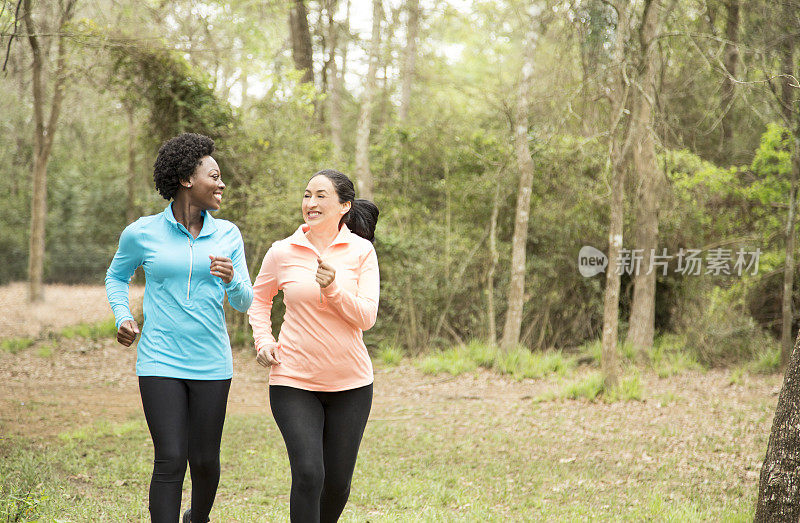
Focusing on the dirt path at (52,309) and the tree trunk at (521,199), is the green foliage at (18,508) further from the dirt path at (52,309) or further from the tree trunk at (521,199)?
the dirt path at (52,309)

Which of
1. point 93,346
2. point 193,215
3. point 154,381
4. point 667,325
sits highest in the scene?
point 193,215

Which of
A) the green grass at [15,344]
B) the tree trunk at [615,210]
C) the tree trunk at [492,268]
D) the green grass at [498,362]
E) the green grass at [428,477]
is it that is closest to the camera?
the green grass at [428,477]

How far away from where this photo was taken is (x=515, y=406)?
30.5ft

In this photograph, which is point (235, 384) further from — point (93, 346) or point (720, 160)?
point (720, 160)

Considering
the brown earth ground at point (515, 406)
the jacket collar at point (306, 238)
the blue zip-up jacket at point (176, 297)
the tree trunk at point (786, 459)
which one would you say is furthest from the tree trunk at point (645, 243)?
the blue zip-up jacket at point (176, 297)

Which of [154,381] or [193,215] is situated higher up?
[193,215]

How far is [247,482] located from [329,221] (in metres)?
3.31

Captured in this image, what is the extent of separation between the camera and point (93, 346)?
13.2 m

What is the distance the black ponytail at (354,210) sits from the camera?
3.57 metres

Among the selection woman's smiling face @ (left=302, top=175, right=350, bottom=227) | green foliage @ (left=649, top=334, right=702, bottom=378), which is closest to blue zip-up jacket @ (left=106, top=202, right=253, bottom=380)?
woman's smiling face @ (left=302, top=175, right=350, bottom=227)

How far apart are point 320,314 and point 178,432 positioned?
0.86 meters

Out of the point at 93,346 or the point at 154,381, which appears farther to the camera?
the point at 93,346

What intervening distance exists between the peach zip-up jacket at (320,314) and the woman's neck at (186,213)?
1.48 ft

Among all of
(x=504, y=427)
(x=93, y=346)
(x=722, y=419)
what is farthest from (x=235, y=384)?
(x=722, y=419)
